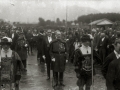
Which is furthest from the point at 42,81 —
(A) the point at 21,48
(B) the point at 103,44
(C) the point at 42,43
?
(B) the point at 103,44

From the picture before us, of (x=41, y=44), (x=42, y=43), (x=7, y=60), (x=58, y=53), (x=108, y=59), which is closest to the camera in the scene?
(x=108, y=59)

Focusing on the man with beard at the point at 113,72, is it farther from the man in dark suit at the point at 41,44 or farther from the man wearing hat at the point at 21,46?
the man wearing hat at the point at 21,46

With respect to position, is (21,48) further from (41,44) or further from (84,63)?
(84,63)

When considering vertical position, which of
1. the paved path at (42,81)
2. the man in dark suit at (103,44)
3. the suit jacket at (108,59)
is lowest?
the paved path at (42,81)

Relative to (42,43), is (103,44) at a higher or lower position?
lower

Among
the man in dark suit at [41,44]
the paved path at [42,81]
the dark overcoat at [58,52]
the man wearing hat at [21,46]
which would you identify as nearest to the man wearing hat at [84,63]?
the dark overcoat at [58,52]

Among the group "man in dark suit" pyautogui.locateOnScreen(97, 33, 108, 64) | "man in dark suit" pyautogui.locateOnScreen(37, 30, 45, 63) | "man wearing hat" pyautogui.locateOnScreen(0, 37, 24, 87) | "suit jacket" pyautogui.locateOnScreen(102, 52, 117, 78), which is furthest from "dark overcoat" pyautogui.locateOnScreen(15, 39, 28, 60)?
"suit jacket" pyautogui.locateOnScreen(102, 52, 117, 78)

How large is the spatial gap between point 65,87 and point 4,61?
3488 millimetres

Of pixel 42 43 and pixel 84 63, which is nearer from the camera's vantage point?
pixel 84 63

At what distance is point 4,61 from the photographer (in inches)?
289

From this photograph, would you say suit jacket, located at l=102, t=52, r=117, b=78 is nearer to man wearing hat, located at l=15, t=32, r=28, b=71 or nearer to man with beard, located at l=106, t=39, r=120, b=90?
man with beard, located at l=106, t=39, r=120, b=90

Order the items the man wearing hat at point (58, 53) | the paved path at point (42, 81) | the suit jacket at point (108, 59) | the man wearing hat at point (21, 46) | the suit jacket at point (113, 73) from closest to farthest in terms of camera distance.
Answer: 1. the suit jacket at point (113, 73)
2. the suit jacket at point (108, 59)
3. the man wearing hat at point (58, 53)
4. the paved path at point (42, 81)
5. the man wearing hat at point (21, 46)

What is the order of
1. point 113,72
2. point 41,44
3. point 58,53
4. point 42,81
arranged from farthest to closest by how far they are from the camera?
1. point 41,44
2. point 42,81
3. point 58,53
4. point 113,72

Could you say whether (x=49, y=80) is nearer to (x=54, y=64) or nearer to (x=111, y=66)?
(x=54, y=64)
